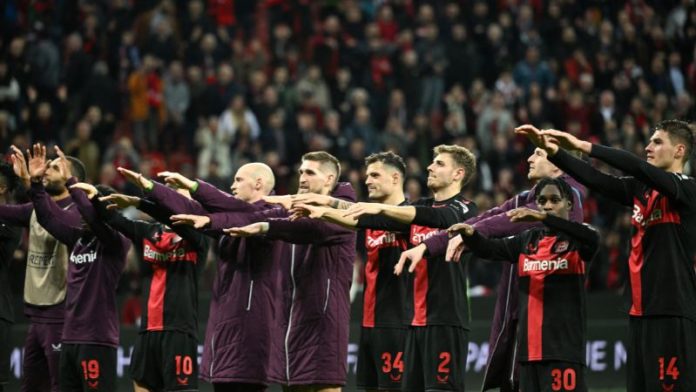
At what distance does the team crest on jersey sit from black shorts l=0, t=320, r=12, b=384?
544 cm

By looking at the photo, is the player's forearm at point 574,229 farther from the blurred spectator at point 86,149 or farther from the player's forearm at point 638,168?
the blurred spectator at point 86,149

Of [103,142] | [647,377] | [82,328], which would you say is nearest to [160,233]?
[82,328]

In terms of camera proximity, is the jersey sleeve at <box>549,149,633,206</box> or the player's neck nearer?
the jersey sleeve at <box>549,149,633,206</box>

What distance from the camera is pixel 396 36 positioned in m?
21.8

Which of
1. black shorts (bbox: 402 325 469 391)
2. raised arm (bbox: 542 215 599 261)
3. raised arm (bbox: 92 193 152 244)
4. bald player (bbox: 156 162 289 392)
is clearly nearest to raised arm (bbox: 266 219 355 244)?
bald player (bbox: 156 162 289 392)

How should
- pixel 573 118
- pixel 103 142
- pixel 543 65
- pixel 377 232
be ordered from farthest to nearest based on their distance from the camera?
pixel 543 65 → pixel 573 118 → pixel 103 142 → pixel 377 232

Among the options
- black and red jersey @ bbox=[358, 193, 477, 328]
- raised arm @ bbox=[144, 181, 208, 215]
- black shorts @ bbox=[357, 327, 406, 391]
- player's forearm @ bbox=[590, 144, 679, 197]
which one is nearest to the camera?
player's forearm @ bbox=[590, 144, 679, 197]

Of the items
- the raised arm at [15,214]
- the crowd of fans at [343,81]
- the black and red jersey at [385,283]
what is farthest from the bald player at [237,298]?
the crowd of fans at [343,81]

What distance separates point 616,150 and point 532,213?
2.45 ft

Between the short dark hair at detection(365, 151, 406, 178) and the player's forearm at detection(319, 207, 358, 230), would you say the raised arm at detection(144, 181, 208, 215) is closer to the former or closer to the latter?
the player's forearm at detection(319, 207, 358, 230)

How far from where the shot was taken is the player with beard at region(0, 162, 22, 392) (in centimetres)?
1112

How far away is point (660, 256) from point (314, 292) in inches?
117

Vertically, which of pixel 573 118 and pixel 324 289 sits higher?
pixel 573 118

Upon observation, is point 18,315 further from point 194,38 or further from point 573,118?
point 573,118
